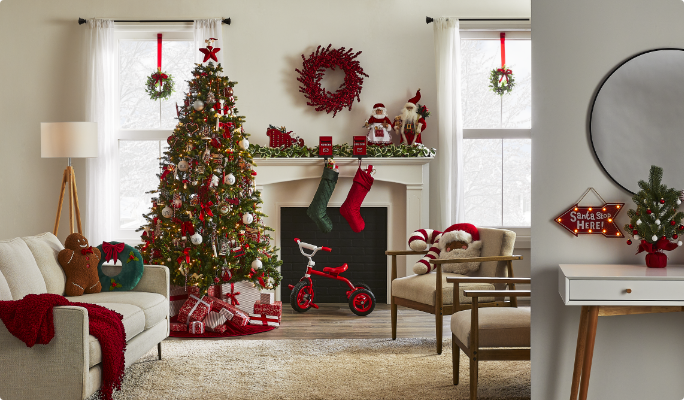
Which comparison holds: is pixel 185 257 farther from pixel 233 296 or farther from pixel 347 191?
pixel 347 191

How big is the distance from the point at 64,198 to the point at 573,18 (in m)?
4.74

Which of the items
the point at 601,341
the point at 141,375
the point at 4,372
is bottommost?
the point at 141,375

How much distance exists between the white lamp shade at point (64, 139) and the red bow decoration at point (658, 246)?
4.23 metres

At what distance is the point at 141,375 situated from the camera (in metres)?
3.04

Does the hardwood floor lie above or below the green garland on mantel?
below

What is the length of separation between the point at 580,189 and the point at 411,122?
287 cm

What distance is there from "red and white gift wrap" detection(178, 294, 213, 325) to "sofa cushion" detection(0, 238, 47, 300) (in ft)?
4.15

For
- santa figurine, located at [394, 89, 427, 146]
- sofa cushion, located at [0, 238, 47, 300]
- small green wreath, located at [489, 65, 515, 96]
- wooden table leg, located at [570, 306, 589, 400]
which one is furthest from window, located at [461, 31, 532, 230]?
sofa cushion, located at [0, 238, 47, 300]

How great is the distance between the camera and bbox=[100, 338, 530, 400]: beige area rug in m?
2.74

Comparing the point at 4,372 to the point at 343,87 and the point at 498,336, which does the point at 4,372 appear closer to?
the point at 498,336

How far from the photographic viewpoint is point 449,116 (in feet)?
16.8

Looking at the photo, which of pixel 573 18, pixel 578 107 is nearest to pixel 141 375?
pixel 578 107

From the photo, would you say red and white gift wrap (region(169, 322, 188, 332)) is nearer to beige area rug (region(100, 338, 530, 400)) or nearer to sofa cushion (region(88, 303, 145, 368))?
beige area rug (region(100, 338, 530, 400))

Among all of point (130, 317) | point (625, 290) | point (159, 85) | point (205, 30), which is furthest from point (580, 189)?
point (159, 85)
